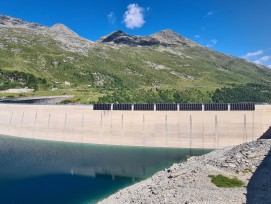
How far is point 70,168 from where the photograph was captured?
67938 mm

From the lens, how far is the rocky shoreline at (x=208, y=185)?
43312mm

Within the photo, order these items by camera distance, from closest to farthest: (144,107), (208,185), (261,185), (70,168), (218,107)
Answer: (261,185), (208,185), (70,168), (218,107), (144,107)

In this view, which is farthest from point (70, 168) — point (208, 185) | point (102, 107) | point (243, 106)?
point (243, 106)

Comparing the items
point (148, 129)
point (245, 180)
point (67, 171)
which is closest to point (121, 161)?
point (67, 171)

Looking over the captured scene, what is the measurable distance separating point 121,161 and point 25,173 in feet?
68.9

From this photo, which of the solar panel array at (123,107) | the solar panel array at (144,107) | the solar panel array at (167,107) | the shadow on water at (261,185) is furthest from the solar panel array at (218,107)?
the shadow on water at (261,185)

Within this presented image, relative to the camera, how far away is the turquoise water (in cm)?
5259

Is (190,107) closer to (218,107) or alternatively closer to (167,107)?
(167,107)

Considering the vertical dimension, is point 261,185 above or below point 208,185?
above

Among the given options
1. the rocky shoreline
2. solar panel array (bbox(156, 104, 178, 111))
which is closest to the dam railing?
solar panel array (bbox(156, 104, 178, 111))

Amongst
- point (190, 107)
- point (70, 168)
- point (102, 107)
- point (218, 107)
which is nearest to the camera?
point (70, 168)

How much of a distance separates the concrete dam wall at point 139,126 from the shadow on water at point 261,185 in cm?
2690

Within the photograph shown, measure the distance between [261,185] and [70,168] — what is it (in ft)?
128

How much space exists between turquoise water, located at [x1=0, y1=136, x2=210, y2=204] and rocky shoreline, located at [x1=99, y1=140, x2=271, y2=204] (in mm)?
7250
